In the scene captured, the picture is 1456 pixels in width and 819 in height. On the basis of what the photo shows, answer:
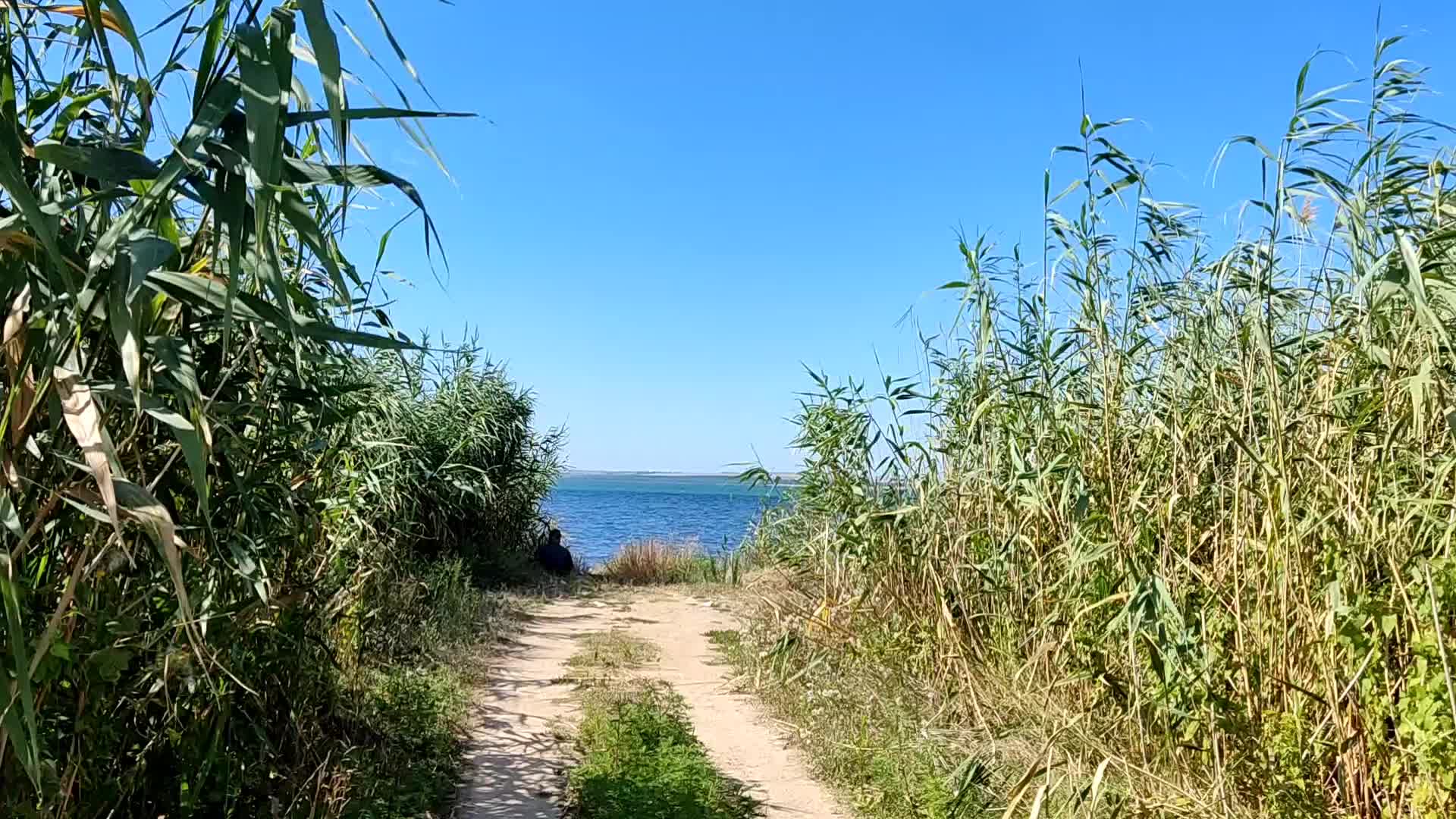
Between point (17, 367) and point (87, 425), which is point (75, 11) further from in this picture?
point (87, 425)

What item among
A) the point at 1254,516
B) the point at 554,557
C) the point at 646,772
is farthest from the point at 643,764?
the point at 554,557

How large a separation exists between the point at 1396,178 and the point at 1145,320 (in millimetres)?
974

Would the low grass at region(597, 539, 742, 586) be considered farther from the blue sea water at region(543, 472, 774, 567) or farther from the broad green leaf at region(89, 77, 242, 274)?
the broad green leaf at region(89, 77, 242, 274)

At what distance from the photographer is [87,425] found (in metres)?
1.40

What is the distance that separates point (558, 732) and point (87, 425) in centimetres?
459

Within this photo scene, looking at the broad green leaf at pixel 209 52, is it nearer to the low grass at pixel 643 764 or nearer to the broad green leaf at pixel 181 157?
the broad green leaf at pixel 181 157

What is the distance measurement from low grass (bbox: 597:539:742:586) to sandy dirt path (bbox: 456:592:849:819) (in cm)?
432

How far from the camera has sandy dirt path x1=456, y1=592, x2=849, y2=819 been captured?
4520mm

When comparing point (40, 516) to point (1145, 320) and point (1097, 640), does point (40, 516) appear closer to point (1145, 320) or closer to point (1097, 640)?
point (1097, 640)

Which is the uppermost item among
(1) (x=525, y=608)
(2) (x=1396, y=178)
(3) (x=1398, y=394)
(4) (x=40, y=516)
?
(2) (x=1396, y=178)

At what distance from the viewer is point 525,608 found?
35.1 ft

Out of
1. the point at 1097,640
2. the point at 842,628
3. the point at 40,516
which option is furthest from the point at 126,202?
the point at 842,628

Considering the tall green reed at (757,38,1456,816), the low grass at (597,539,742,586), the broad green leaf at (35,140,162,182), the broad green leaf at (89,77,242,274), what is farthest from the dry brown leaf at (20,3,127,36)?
the low grass at (597,539,742,586)

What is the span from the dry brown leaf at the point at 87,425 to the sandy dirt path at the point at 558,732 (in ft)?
10.7
